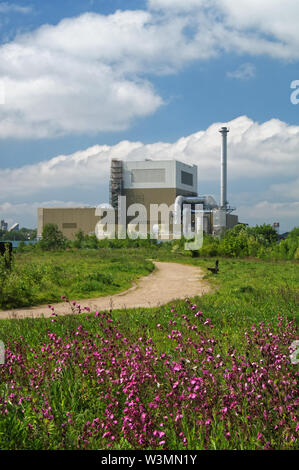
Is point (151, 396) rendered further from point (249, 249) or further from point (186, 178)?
point (186, 178)

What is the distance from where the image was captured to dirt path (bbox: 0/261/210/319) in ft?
38.0

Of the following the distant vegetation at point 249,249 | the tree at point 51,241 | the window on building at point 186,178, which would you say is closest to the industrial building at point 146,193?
the window on building at point 186,178

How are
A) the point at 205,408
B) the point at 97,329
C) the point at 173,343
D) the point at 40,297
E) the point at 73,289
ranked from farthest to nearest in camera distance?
the point at 73,289 < the point at 40,297 < the point at 97,329 < the point at 173,343 < the point at 205,408

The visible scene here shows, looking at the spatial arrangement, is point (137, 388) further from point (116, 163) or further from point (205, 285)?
point (116, 163)

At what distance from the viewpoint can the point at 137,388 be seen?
4387 mm

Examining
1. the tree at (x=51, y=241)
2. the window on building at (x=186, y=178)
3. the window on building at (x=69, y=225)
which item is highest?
the window on building at (x=186, y=178)

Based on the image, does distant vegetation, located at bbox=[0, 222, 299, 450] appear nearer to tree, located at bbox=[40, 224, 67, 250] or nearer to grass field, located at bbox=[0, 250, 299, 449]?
grass field, located at bbox=[0, 250, 299, 449]

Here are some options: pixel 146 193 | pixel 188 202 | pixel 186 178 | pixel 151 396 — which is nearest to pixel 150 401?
pixel 151 396

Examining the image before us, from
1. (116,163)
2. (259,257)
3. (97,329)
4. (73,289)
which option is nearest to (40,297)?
(73,289)

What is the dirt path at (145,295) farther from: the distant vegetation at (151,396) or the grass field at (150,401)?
the grass field at (150,401)

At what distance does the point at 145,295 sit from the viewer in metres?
14.5

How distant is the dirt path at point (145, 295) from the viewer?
11.6 meters
